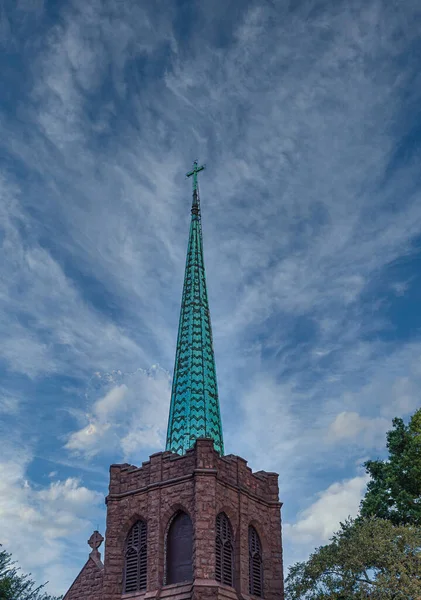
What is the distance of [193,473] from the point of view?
23.0 m

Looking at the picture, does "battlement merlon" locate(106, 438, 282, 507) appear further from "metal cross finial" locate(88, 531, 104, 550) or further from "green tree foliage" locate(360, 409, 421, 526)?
"green tree foliage" locate(360, 409, 421, 526)

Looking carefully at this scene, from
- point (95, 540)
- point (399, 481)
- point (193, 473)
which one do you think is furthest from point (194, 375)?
point (399, 481)

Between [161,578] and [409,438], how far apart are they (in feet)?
44.2

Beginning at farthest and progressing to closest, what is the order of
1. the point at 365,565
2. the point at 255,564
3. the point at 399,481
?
the point at 399,481
the point at 255,564
the point at 365,565

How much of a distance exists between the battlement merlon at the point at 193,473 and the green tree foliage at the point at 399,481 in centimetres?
565

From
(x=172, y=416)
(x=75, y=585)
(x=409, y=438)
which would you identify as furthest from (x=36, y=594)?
(x=409, y=438)

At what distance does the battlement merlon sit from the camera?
76.5 feet

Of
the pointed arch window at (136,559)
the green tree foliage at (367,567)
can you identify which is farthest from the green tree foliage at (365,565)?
the pointed arch window at (136,559)

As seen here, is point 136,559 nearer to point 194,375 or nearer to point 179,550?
point 179,550

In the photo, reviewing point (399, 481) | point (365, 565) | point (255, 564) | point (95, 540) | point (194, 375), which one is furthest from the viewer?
point (399, 481)

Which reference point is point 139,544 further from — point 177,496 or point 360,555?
point 360,555

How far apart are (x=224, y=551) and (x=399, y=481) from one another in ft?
34.6

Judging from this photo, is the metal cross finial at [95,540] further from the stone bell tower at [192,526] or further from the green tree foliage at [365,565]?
the green tree foliage at [365,565]

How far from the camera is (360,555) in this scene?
21.0 meters
